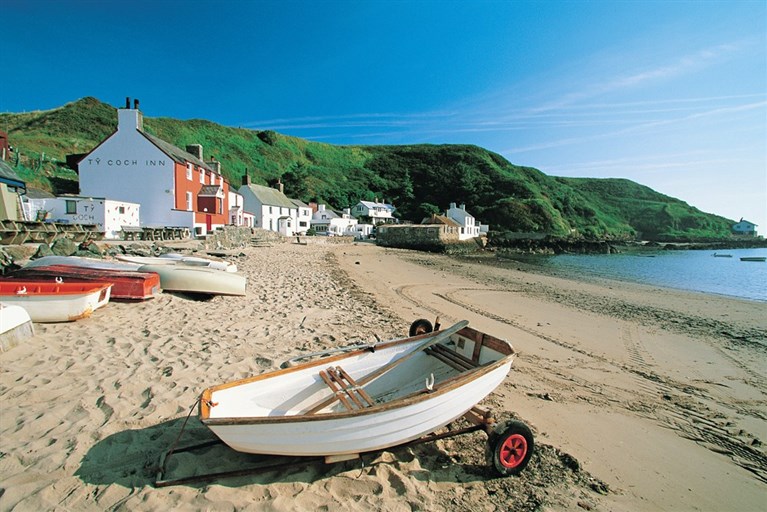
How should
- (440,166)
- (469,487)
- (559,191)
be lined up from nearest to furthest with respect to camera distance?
(469,487) < (559,191) < (440,166)

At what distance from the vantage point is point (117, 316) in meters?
7.84

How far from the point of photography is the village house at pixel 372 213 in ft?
255

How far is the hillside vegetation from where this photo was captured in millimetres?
72562

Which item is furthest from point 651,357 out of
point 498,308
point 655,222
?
point 655,222

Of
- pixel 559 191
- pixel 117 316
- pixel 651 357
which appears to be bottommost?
pixel 651 357

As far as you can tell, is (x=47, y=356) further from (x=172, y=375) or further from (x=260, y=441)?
(x=260, y=441)

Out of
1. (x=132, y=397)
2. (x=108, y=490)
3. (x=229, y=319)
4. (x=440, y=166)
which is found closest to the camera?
(x=108, y=490)

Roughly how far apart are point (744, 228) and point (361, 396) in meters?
181

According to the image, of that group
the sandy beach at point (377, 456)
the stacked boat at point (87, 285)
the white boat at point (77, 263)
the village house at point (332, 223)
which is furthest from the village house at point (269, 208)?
the sandy beach at point (377, 456)

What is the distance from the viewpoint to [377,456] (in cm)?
388

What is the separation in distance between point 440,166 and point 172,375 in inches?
5681

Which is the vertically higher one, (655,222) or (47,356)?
(655,222)

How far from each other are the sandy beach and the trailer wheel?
5.6 inches

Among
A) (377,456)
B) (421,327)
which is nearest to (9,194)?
(421,327)
